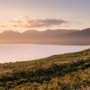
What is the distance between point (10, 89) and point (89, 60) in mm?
21605

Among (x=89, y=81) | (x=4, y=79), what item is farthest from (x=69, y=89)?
(x=4, y=79)

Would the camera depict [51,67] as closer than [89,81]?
No

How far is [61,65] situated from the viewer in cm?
4984

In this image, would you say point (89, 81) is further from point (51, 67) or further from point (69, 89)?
point (51, 67)

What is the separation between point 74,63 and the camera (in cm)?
5016

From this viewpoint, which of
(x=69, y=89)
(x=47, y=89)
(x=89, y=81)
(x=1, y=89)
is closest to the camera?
(x=69, y=89)

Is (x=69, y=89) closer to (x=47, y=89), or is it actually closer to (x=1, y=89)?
(x=47, y=89)

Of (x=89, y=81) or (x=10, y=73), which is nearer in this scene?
(x=89, y=81)

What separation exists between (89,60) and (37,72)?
8328 mm

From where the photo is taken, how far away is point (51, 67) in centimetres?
4875

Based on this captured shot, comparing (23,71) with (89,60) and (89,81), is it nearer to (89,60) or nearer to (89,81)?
(89,60)

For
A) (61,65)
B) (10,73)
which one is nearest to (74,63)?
(61,65)

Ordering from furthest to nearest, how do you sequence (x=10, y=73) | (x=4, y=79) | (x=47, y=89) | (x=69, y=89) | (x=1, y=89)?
(x=10, y=73) → (x=4, y=79) → (x=1, y=89) → (x=47, y=89) → (x=69, y=89)

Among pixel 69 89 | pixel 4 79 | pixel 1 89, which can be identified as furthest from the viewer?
pixel 4 79
